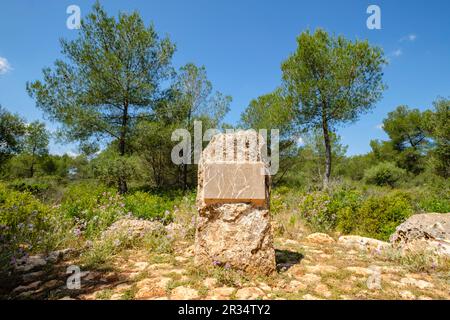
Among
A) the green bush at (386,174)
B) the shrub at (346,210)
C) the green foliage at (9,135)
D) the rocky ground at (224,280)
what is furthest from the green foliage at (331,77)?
the green foliage at (9,135)

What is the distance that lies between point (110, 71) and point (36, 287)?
11.5 meters

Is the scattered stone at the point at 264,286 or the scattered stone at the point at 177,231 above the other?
the scattered stone at the point at 177,231

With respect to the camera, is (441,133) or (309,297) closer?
(309,297)

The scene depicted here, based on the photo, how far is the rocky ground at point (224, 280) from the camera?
2543mm

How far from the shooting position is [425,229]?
4020 millimetres

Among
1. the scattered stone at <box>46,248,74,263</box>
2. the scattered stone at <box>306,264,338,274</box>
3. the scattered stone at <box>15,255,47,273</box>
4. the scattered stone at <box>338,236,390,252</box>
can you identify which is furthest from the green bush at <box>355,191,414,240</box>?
the scattered stone at <box>15,255,47,273</box>

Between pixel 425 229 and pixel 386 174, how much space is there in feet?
77.6

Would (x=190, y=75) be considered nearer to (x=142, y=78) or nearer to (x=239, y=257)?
(x=142, y=78)

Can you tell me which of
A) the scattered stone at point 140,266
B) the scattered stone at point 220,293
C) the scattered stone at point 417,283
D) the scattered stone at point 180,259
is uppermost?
the scattered stone at point 220,293

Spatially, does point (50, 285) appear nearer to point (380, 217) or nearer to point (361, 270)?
point (361, 270)

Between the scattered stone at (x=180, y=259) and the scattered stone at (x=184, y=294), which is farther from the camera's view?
the scattered stone at (x=180, y=259)

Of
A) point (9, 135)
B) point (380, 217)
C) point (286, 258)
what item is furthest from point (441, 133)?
point (9, 135)

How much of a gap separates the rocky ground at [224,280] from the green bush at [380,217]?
6.28ft

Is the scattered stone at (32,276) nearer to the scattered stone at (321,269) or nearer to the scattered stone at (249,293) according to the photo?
Result: the scattered stone at (249,293)
